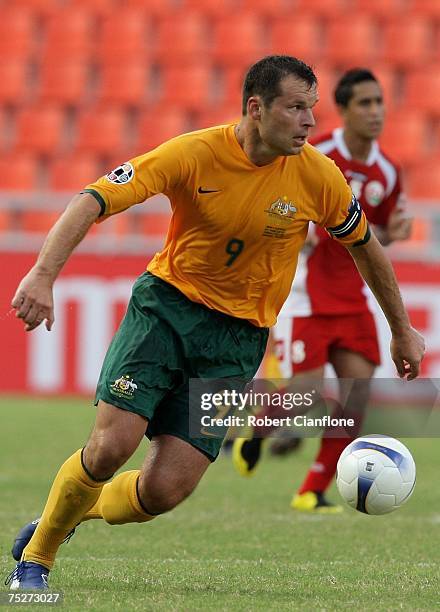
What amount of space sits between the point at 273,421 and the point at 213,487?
0.69 metres

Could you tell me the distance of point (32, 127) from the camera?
679 inches

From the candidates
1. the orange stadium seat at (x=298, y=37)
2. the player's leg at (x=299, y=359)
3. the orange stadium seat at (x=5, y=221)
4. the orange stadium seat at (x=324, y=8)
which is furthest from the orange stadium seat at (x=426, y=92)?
the player's leg at (x=299, y=359)

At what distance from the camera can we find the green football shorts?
4.81 metres

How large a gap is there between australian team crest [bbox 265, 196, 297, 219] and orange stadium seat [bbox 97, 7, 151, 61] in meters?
13.1

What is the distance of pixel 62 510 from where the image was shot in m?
4.79

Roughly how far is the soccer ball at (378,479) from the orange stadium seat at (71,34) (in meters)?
13.4

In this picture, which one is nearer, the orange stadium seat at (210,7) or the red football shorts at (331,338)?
the red football shorts at (331,338)

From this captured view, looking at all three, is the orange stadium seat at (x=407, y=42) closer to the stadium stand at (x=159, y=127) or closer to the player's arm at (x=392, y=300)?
the stadium stand at (x=159, y=127)

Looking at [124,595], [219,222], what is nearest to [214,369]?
[219,222]

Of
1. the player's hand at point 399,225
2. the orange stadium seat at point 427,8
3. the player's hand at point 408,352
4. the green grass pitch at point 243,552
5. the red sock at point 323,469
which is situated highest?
the orange stadium seat at point 427,8

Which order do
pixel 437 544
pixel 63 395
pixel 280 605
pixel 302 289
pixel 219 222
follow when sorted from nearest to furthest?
pixel 280 605 → pixel 219 222 → pixel 437 544 → pixel 302 289 → pixel 63 395

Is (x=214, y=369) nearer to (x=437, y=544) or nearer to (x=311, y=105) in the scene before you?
(x=311, y=105)

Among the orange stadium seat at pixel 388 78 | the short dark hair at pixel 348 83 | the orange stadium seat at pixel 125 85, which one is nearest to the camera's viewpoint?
the short dark hair at pixel 348 83

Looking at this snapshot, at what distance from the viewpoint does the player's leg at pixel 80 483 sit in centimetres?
467
